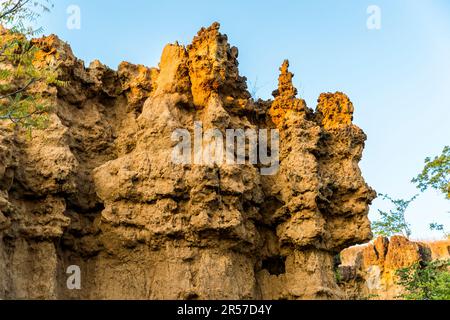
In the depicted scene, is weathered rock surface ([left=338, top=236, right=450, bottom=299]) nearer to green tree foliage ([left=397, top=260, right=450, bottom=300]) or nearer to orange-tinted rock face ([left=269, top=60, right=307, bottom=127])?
green tree foliage ([left=397, top=260, right=450, bottom=300])

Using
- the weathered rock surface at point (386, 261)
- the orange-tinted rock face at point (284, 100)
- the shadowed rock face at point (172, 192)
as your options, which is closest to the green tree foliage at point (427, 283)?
the weathered rock surface at point (386, 261)

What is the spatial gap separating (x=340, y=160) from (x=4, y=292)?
23.2 ft

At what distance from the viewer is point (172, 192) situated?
9570mm

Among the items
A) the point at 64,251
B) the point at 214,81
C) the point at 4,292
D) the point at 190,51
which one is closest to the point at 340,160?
→ the point at 214,81

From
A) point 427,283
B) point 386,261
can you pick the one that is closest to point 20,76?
point 427,283

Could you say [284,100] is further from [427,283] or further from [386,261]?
[386,261]

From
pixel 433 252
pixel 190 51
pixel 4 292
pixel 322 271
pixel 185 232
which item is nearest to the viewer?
pixel 4 292

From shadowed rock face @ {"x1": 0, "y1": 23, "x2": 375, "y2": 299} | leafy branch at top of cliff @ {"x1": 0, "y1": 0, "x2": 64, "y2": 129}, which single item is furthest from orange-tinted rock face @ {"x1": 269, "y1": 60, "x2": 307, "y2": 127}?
leafy branch at top of cliff @ {"x1": 0, "y1": 0, "x2": 64, "y2": 129}

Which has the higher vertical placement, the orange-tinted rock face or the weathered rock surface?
the orange-tinted rock face

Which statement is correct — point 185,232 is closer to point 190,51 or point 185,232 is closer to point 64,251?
point 64,251

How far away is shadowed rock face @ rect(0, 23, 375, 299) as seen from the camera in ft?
30.7

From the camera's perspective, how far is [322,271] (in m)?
10.3

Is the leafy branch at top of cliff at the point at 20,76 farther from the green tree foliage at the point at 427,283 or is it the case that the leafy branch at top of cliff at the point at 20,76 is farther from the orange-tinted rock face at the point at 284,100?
the green tree foliage at the point at 427,283

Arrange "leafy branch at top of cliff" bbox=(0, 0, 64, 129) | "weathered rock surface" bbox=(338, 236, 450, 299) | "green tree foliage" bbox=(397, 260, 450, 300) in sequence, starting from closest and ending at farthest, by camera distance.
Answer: "leafy branch at top of cliff" bbox=(0, 0, 64, 129), "green tree foliage" bbox=(397, 260, 450, 300), "weathered rock surface" bbox=(338, 236, 450, 299)
